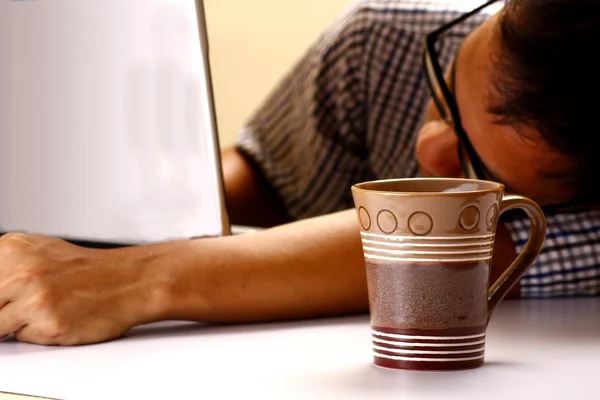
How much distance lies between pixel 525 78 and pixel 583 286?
25 centimetres

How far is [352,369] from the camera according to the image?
2.11 feet

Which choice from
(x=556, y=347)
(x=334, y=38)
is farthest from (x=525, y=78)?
(x=334, y=38)

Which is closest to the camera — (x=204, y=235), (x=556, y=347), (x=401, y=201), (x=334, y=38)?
(x=401, y=201)

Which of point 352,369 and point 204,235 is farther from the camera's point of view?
point 204,235

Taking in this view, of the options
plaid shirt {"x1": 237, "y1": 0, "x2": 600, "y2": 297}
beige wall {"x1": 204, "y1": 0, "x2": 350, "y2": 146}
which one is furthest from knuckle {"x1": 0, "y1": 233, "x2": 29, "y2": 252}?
beige wall {"x1": 204, "y1": 0, "x2": 350, "y2": 146}

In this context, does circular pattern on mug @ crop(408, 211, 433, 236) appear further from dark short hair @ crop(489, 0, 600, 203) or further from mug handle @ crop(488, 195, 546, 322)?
dark short hair @ crop(489, 0, 600, 203)

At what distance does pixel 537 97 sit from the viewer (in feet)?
2.57

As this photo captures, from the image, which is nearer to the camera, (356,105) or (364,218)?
(364,218)

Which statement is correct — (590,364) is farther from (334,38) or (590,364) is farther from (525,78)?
(334,38)

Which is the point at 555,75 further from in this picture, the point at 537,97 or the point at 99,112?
the point at 99,112

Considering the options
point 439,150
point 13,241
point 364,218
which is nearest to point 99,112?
point 13,241

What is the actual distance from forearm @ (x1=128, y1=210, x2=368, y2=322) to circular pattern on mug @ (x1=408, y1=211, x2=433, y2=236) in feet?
0.76

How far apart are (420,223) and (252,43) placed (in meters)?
1.56

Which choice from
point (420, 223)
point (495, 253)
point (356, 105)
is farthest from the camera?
point (356, 105)
